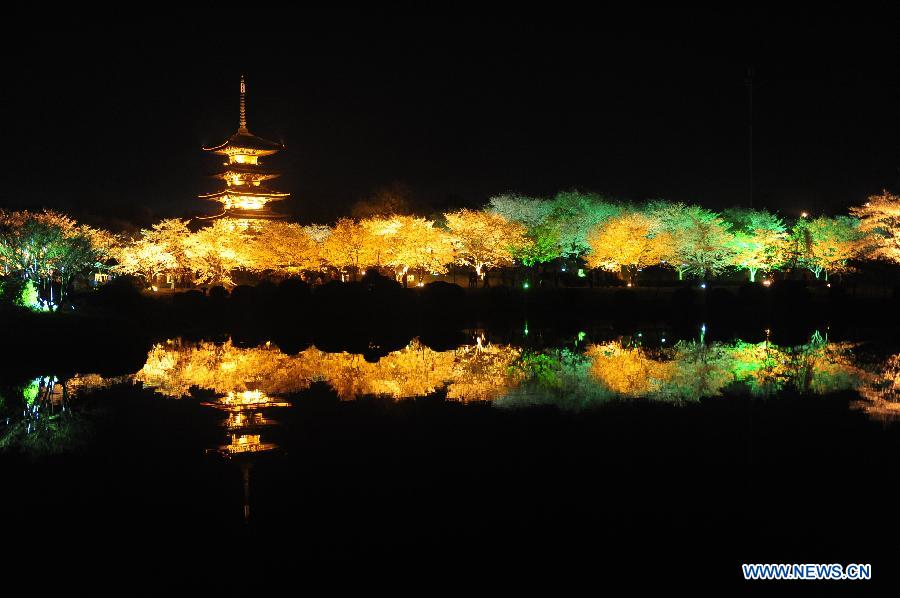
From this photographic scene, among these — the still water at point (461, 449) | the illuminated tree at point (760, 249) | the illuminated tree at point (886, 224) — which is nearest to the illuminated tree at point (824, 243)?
the illuminated tree at point (760, 249)

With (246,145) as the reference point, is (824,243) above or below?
below

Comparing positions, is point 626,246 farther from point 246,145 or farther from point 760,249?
point 246,145

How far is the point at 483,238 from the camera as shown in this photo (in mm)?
53250

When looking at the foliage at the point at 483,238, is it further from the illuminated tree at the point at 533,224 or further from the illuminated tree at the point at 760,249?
the illuminated tree at the point at 760,249

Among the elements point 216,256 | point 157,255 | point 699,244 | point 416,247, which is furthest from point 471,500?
point 699,244

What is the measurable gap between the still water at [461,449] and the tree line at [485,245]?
958 inches

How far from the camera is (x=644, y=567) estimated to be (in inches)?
336

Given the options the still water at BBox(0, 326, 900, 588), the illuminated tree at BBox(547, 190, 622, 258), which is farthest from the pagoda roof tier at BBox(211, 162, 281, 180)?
the still water at BBox(0, 326, 900, 588)

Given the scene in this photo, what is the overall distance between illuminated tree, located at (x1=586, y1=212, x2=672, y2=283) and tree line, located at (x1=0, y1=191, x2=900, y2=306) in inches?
3.1

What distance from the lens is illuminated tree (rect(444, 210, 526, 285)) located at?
175ft

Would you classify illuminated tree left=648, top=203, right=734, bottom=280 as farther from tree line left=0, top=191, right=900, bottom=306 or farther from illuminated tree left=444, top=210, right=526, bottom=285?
illuminated tree left=444, top=210, right=526, bottom=285

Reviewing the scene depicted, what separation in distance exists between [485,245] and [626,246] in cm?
892

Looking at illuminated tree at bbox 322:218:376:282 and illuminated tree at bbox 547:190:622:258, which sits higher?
illuminated tree at bbox 547:190:622:258

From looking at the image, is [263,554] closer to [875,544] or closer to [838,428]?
[875,544]
